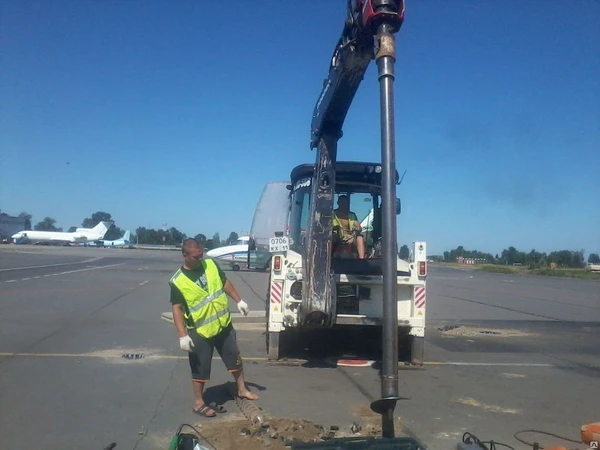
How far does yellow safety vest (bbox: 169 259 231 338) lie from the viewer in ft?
20.6

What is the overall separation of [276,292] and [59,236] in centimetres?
11522

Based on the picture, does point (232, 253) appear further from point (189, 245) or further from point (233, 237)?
point (189, 245)

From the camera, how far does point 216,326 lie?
21.0 feet

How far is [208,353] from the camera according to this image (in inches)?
250

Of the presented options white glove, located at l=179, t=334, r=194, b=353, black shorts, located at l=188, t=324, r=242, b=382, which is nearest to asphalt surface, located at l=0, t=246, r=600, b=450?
black shorts, located at l=188, t=324, r=242, b=382

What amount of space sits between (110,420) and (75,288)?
16.6 meters

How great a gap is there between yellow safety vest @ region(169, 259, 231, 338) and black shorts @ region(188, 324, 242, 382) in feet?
0.32

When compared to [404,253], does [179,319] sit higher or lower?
lower

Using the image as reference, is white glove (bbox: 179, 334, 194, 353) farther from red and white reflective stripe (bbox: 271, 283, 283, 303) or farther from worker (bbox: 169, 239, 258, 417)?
red and white reflective stripe (bbox: 271, 283, 283, 303)

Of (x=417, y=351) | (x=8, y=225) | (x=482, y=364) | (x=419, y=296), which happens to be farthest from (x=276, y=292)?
(x=8, y=225)

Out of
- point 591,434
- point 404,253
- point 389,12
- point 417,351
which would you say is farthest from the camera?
point 404,253

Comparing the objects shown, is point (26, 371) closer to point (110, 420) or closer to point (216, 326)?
point (110, 420)

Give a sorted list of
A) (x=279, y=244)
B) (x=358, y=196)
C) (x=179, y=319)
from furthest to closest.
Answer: (x=358, y=196) → (x=279, y=244) → (x=179, y=319)

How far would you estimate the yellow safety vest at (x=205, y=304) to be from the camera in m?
6.29
